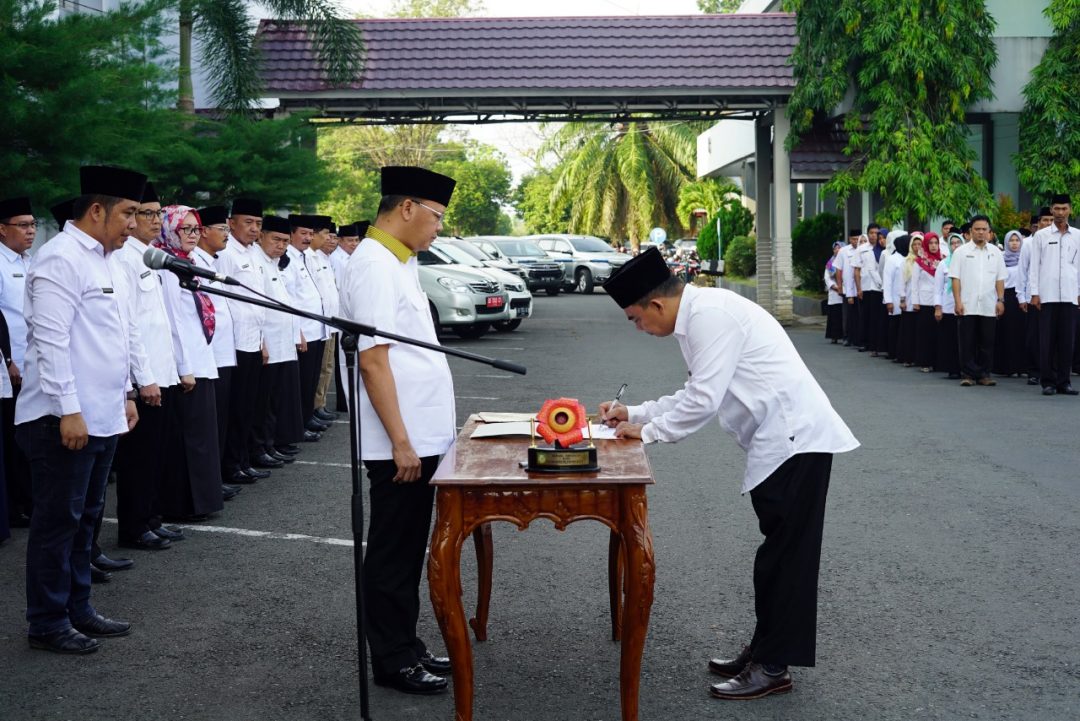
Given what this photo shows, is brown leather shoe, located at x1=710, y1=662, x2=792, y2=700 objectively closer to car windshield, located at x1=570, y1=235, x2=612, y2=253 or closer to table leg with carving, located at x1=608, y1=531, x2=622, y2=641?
table leg with carving, located at x1=608, y1=531, x2=622, y2=641

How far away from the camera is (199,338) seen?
8.54 meters

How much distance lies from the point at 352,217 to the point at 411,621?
69.7 metres

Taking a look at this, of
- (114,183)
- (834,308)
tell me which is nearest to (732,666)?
(114,183)

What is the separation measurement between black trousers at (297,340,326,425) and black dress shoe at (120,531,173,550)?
4.32 meters

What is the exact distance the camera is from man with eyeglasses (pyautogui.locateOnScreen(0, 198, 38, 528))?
340 inches

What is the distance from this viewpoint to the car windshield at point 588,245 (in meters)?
42.0

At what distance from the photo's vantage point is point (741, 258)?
37.8 meters

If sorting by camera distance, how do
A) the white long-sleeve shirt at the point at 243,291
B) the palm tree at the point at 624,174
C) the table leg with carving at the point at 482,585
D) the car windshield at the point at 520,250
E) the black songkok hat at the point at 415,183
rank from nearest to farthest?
1. the black songkok hat at the point at 415,183
2. the table leg with carving at the point at 482,585
3. the white long-sleeve shirt at the point at 243,291
4. the car windshield at the point at 520,250
5. the palm tree at the point at 624,174

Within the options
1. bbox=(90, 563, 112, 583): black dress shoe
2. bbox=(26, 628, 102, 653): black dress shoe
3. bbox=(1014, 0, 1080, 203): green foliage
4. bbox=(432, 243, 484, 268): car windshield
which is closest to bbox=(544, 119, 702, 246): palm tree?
bbox=(432, 243, 484, 268): car windshield

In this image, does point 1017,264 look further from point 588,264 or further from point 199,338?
point 588,264

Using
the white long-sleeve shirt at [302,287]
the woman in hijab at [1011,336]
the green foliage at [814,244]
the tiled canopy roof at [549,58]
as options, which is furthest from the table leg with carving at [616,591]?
the green foliage at [814,244]

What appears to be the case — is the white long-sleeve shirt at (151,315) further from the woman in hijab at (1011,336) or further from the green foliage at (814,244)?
the green foliage at (814,244)

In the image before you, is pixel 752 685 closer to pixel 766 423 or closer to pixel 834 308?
pixel 766 423

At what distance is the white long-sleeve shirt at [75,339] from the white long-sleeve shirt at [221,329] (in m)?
2.99
